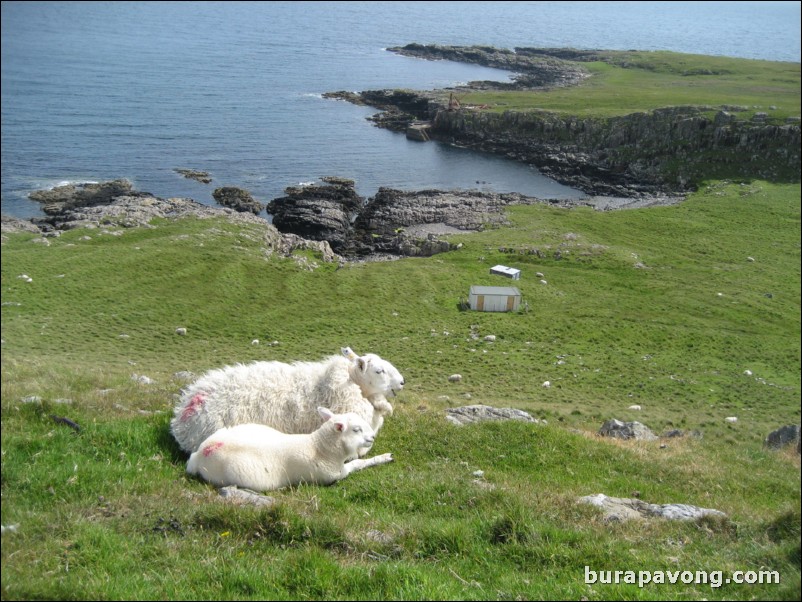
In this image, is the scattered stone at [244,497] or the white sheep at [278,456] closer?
the scattered stone at [244,497]

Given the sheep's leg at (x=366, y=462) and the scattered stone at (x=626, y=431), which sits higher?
the sheep's leg at (x=366, y=462)

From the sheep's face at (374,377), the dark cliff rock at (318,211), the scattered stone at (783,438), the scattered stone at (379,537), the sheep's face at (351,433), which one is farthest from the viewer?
the dark cliff rock at (318,211)

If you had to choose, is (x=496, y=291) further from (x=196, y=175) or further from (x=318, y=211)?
(x=196, y=175)

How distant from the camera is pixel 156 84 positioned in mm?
143000

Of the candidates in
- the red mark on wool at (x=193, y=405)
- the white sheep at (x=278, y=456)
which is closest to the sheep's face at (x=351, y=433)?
the white sheep at (x=278, y=456)

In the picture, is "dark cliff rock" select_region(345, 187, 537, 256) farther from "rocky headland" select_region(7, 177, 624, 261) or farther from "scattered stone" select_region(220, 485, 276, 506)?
"scattered stone" select_region(220, 485, 276, 506)

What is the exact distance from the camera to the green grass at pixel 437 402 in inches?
285

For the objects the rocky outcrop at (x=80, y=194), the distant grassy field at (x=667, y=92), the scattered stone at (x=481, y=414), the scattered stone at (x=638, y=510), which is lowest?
the rocky outcrop at (x=80, y=194)

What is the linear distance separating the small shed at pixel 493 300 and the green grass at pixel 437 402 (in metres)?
1.62

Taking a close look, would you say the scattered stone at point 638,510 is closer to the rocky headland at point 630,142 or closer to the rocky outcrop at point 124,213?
the rocky outcrop at point 124,213

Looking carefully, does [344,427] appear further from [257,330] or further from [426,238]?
[426,238]

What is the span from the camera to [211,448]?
1061 cm

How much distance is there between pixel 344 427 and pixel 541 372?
95.9 ft

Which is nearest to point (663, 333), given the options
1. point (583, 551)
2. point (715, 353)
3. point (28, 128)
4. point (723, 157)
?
point (715, 353)
